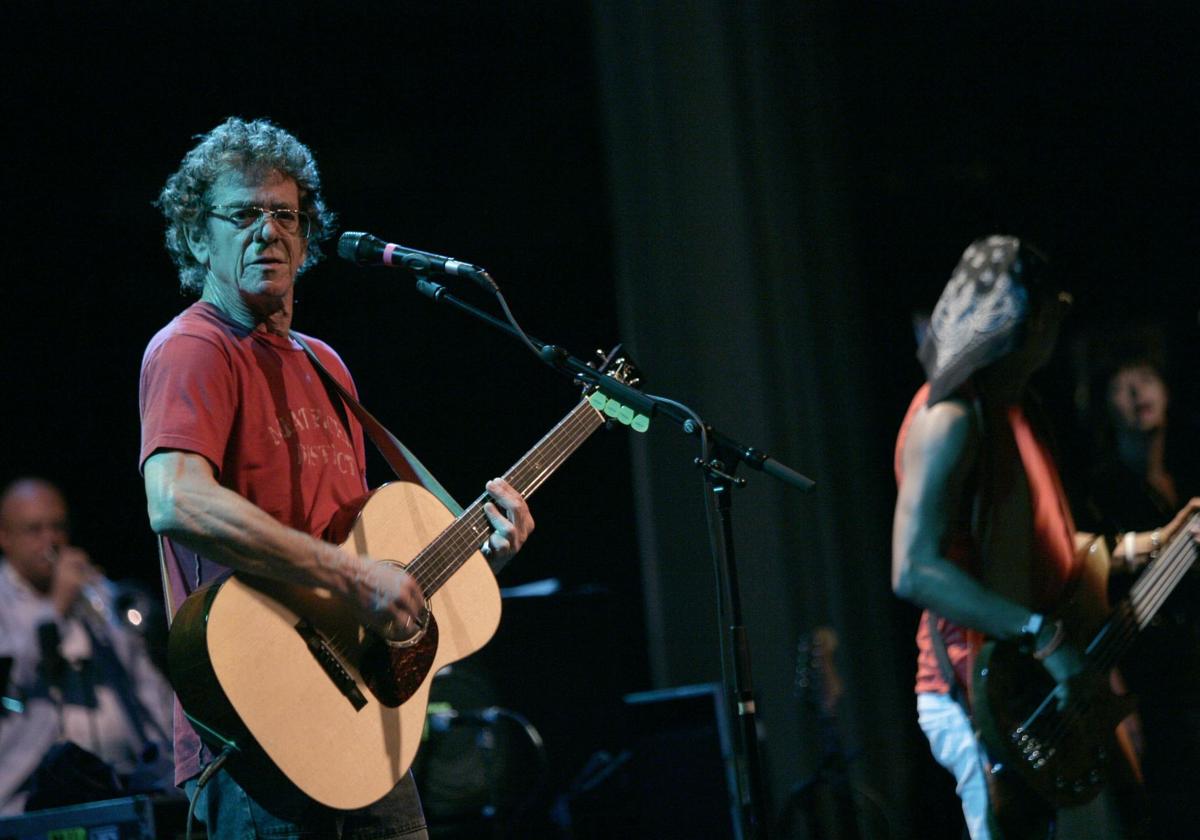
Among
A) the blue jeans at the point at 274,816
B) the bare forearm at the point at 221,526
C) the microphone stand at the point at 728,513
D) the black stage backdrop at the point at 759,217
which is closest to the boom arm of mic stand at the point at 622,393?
the microphone stand at the point at 728,513

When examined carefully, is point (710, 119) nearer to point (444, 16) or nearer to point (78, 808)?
point (444, 16)

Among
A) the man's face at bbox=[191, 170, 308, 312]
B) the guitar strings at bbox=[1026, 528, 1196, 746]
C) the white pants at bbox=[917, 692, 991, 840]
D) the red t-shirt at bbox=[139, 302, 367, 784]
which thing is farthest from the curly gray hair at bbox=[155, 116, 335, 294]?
the guitar strings at bbox=[1026, 528, 1196, 746]

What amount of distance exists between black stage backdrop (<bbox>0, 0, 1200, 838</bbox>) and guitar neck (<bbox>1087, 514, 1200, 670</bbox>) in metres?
3.14

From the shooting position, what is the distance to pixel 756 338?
6672 millimetres

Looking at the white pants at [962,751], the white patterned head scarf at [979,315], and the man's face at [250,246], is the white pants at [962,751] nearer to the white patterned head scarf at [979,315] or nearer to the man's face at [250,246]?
the white patterned head scarf at [979,315]

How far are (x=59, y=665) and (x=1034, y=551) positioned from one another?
4138 millimetres

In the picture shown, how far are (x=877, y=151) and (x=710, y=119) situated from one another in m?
0.99

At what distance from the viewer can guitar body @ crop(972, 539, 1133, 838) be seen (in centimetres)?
271

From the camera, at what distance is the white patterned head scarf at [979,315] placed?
2885mm

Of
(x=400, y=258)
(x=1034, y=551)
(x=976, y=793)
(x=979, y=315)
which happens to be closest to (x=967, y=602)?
(x=1034, y=551)

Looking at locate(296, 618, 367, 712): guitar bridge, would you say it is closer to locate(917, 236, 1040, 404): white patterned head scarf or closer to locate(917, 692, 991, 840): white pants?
locate(917, 692, 991, 840): white pants

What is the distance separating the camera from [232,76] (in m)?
7.20

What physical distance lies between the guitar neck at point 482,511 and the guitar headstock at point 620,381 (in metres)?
0.07

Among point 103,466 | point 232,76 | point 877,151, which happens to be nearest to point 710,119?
point 877,151
